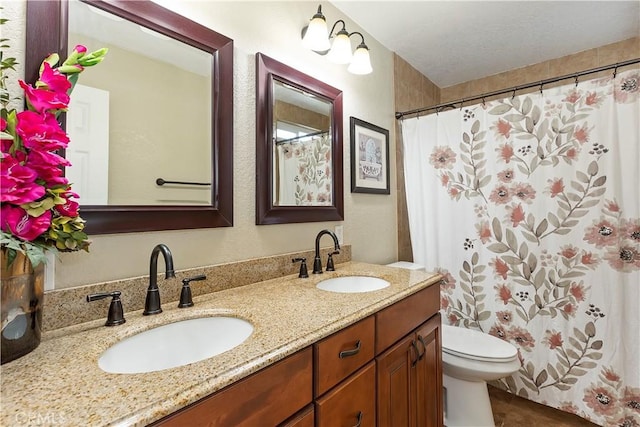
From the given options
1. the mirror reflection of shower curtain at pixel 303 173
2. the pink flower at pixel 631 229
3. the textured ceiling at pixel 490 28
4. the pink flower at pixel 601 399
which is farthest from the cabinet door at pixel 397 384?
the textured ceiling at pixel 490 28

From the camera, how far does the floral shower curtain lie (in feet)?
4.92

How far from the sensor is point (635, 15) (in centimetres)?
187

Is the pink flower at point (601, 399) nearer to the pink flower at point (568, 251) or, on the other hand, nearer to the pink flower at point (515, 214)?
the pink flower at point (568, 251)

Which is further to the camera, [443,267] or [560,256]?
[443,267]

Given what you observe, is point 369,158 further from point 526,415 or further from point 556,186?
→ point 526,415

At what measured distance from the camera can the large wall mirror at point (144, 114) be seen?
0.87 meters

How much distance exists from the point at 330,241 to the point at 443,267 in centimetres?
87

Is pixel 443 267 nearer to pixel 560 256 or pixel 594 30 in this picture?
pixel 560 256

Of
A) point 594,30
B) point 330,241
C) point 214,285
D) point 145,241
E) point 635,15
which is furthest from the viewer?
point 594,30

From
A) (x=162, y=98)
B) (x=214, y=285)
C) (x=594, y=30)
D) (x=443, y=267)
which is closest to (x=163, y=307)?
(x=214, y=285)

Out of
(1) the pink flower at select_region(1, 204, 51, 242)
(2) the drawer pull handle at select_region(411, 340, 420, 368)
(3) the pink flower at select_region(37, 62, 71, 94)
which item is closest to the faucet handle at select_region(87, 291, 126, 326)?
(1) the pink flower at select_region(1, 204, 51, 242)

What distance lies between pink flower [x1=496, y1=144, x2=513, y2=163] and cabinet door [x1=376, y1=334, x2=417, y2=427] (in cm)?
122

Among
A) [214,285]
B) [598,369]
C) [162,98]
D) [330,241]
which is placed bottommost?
[598,369]

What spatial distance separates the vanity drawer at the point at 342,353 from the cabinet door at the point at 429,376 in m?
0.40
